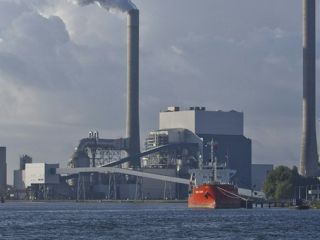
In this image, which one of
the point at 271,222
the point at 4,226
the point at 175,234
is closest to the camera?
the point at 175,234

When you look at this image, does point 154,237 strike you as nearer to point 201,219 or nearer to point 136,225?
point 136,225

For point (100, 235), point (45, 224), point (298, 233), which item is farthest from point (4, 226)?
point (298, 233)

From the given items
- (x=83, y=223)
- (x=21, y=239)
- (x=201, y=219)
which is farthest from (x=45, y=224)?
(x=21, y=239)

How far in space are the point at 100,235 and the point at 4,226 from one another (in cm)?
2362

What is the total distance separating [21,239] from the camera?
10894 centimetres

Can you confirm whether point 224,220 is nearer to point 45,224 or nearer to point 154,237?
point 45,224

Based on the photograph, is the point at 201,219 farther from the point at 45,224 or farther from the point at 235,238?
the point at 235,238

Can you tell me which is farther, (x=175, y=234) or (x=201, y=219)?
(x=201, y=219)

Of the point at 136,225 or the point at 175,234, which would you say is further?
the point at 136,225

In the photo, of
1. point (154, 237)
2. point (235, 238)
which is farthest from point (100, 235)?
point (235, 238)

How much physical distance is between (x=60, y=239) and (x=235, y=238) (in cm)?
1526

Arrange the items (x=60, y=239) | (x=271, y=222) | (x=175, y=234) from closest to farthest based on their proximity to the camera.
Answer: (x=60, y=239) < (x=175, y=234) < (x=271, y=222)

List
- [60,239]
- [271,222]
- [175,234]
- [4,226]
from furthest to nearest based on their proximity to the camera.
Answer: [271,222] < [4,226] < [175,234] < [60,239]

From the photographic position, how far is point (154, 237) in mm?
110438
